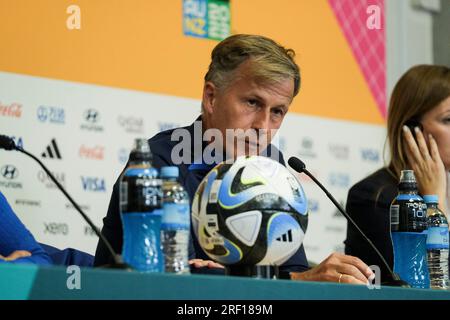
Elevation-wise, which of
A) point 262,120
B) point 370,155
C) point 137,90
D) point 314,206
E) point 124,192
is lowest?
point 314,206

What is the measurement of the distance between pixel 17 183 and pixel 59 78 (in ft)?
1.39

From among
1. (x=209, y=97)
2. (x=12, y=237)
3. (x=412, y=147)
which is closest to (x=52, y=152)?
(x=209, y=97)

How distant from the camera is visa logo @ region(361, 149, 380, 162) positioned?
168 inches

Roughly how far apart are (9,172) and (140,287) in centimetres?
194

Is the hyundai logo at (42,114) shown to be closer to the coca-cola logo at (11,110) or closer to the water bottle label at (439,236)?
the coca-cola logo at (11,110)

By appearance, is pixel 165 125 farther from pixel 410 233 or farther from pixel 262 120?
pixel 410 233

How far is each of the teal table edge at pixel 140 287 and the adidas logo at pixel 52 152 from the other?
1.91 meters

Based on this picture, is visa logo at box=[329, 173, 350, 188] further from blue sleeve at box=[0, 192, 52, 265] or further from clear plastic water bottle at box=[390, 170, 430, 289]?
blue sleeve at box=[0, 192, 52, 265]

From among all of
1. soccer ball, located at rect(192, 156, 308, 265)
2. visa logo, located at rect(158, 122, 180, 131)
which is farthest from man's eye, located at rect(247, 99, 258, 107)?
visa logo, located at rect(158, 122, 180, 131)

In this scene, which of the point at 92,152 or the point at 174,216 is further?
the point at 92,152

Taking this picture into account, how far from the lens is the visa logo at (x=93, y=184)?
323cm

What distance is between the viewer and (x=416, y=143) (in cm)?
300

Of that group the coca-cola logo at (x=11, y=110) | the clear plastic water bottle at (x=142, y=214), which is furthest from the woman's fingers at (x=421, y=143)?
the clear plastic water bottle at (x=142, y=214)

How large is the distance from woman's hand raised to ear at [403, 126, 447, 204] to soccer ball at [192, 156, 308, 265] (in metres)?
1.37
